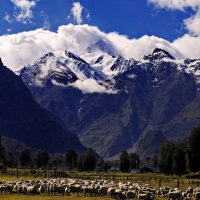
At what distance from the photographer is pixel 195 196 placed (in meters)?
67.9

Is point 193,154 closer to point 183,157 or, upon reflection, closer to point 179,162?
point 183,157

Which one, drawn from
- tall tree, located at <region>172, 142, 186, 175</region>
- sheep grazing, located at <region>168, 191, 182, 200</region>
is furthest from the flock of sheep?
tall tree, located at <region>172, 142, 186, 175</region>

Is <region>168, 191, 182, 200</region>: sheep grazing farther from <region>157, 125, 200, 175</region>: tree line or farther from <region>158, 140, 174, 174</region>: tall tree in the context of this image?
<region>158, 140, 174, 174</region>: tall tree

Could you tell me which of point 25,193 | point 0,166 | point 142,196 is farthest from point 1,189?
point 0,166

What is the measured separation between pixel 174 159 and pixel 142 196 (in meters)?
89.9

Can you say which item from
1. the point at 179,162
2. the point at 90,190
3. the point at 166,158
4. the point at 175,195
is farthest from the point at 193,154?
the point at 175,195

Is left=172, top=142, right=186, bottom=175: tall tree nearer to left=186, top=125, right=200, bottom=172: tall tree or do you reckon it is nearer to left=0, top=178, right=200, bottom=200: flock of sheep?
left=186, top=125, right=200, bottom=172: tall tree

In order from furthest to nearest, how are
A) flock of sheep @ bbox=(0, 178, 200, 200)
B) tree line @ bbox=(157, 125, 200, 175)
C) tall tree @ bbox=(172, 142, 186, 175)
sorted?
1. tall tree @ bbox=(172, 142, 186, 175)
2. tree line @ bbox=(157, 125, 200, 175)
3. flock of sheep @ bbox=(0, 178, 200, 200)

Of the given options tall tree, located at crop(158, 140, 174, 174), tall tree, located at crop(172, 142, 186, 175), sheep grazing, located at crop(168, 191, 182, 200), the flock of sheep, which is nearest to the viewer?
sheep grazing, located at crop(168, 191, 182, 200)

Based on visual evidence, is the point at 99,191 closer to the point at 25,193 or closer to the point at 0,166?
the point at 25,193

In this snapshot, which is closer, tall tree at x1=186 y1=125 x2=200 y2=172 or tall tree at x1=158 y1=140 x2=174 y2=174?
tall tree at x1=186 y1=125 x2=200 y2=172

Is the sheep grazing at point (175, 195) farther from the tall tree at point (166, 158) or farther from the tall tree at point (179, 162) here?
the tall tree at point (166, 158)

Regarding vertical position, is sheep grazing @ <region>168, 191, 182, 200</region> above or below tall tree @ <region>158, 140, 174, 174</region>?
below

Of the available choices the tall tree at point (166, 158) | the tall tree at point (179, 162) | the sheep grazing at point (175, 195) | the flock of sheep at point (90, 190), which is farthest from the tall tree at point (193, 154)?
the sheep grazing at point (175, 195)
